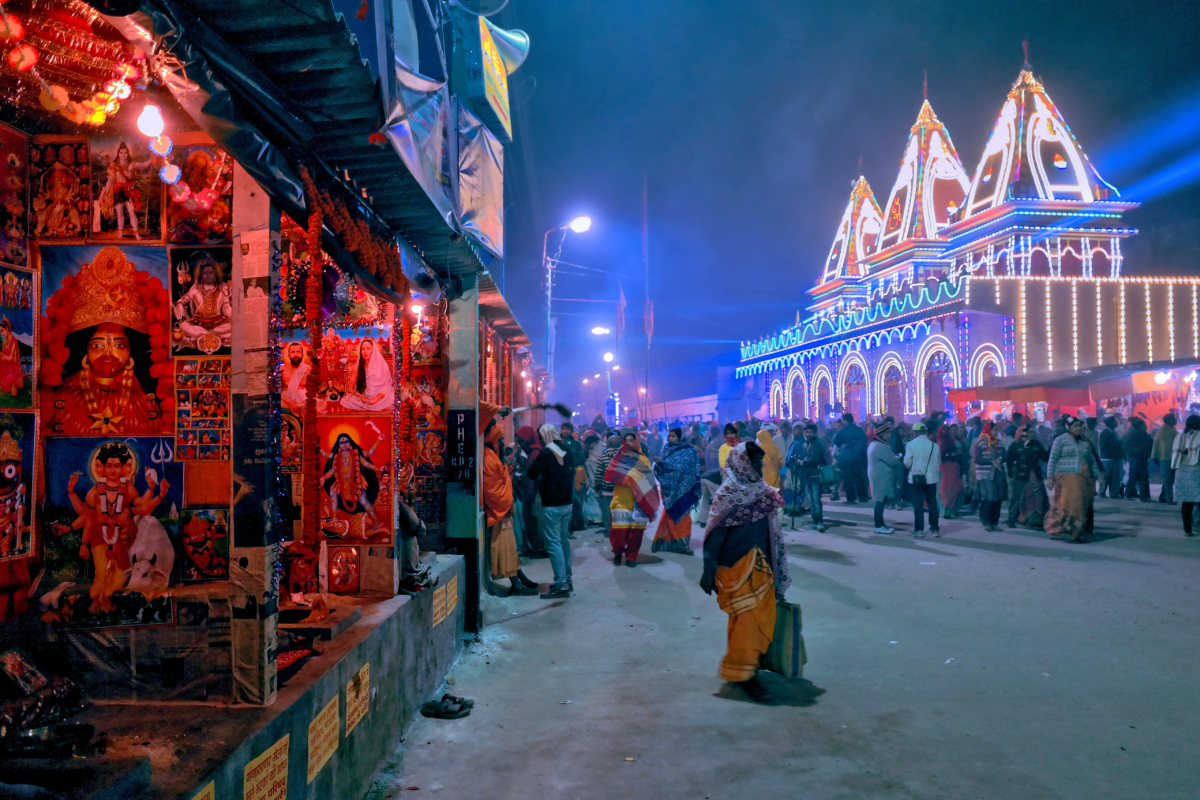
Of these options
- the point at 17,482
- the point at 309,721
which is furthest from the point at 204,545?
the point at 309,721

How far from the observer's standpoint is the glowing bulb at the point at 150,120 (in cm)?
306

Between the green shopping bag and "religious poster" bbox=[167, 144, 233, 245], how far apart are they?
4.33 m

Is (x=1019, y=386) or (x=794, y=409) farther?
(x=794, y=409)

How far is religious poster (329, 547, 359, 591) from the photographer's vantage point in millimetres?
5086

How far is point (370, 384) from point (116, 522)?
7.82 feet

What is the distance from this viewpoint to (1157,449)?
14891 mm

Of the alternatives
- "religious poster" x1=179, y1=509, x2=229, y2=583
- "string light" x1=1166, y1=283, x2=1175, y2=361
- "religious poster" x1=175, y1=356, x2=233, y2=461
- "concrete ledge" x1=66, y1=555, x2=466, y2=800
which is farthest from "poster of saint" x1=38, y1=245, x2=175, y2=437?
"string light" x1=1166, y1=283, x2=1175, y2=361

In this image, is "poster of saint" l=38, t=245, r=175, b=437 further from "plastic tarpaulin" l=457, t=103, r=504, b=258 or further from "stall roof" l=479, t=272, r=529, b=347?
"stall roof" l=479, t=272, r=529, b=347

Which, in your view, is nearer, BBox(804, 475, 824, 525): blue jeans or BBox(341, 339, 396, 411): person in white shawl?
BBox(341, 339, 396, 411): person in white shawl

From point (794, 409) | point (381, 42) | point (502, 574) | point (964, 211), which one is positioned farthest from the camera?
point (794, 409)

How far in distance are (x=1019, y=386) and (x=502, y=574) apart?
17533mm

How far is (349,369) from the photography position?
18.0ft

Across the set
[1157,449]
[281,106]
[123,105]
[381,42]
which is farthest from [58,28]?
[1157,449]

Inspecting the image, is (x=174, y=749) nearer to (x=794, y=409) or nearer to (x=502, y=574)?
(x=502, y=574)
